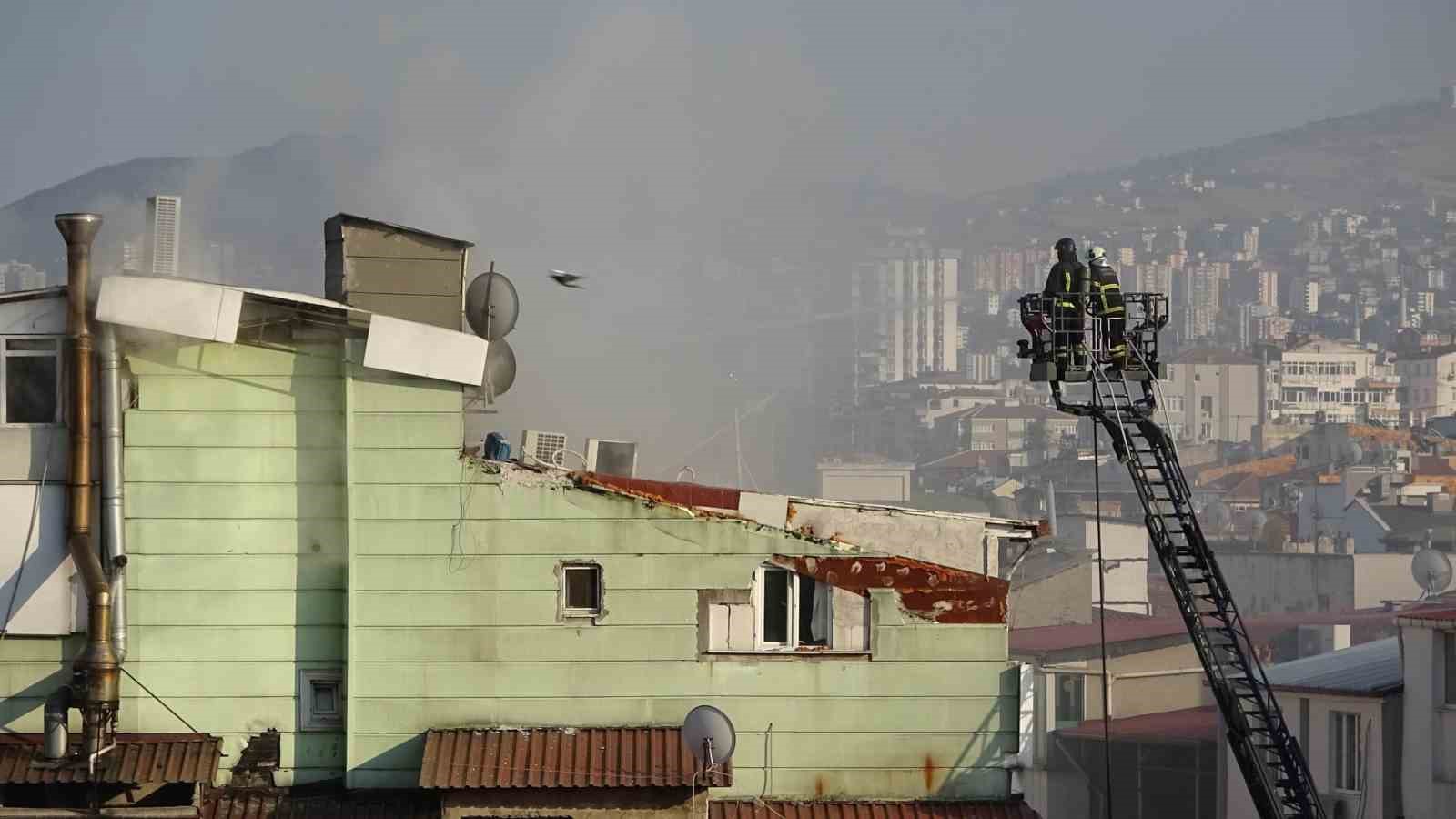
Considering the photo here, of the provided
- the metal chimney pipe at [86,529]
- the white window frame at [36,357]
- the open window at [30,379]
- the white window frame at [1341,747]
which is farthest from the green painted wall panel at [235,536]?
the white window frame at [1341,747]

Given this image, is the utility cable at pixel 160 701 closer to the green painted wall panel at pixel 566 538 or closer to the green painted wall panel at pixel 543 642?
the green painted wall panel at pixel 543 642

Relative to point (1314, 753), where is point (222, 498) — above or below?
above

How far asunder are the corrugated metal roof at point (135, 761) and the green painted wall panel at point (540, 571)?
2193 millimetres

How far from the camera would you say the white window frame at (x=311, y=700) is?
59.9ft

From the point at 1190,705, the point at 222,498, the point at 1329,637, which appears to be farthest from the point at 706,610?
the point at 1329,637

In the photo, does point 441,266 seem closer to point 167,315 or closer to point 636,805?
point 167,315

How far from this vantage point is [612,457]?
68.8 feet

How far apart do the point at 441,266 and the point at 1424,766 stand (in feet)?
47.2

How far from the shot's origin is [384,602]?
59.3 feet

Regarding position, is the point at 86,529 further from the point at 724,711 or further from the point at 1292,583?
the point at 1292,583

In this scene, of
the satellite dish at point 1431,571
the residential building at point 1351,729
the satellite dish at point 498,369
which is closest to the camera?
the satellite dish at point 498,369

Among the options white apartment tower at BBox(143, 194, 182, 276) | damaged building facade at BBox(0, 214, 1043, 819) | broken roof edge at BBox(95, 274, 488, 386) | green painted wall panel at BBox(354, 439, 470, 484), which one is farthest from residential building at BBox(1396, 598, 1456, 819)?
white apartment tower at BBox(143, 194, 182, 276)

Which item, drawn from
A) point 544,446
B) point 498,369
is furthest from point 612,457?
point 498,369

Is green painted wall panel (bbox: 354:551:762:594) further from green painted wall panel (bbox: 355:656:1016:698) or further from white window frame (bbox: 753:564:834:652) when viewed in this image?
green painted wall panel (bbox: 355:656:1016:698)
